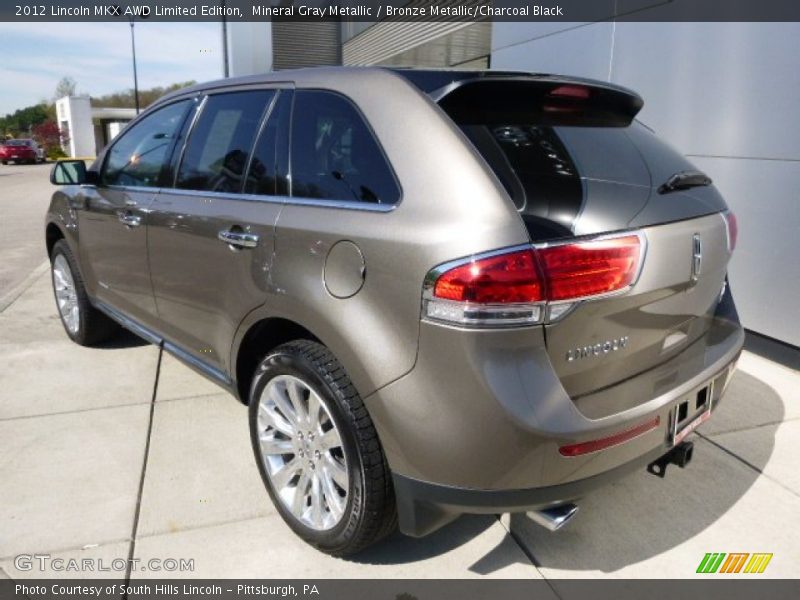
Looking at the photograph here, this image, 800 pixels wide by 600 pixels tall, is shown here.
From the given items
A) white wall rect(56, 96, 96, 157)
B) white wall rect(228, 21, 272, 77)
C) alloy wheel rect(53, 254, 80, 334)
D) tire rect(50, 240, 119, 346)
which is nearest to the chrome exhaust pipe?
tire rect(50, 240, 119, 346)

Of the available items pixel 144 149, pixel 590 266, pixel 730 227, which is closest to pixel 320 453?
pixel 590 266

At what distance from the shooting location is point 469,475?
191 centimetres

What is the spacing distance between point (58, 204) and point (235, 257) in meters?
2.65

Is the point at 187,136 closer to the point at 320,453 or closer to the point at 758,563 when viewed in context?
the point at 320,453

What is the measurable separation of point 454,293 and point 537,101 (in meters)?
0.86

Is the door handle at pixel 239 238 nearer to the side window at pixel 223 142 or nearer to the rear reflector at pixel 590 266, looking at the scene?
the side window at pixel 223 142

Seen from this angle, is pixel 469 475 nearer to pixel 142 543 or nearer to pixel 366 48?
pixel 142 543

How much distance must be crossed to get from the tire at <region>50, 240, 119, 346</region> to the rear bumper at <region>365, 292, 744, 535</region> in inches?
126

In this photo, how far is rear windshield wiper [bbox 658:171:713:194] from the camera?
2.27 meters

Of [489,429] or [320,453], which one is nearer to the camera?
[489,429]

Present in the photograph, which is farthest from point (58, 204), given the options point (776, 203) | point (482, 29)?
point (482, 29)

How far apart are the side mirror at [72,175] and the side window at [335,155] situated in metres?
2.14

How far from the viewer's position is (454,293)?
6.02 feet
